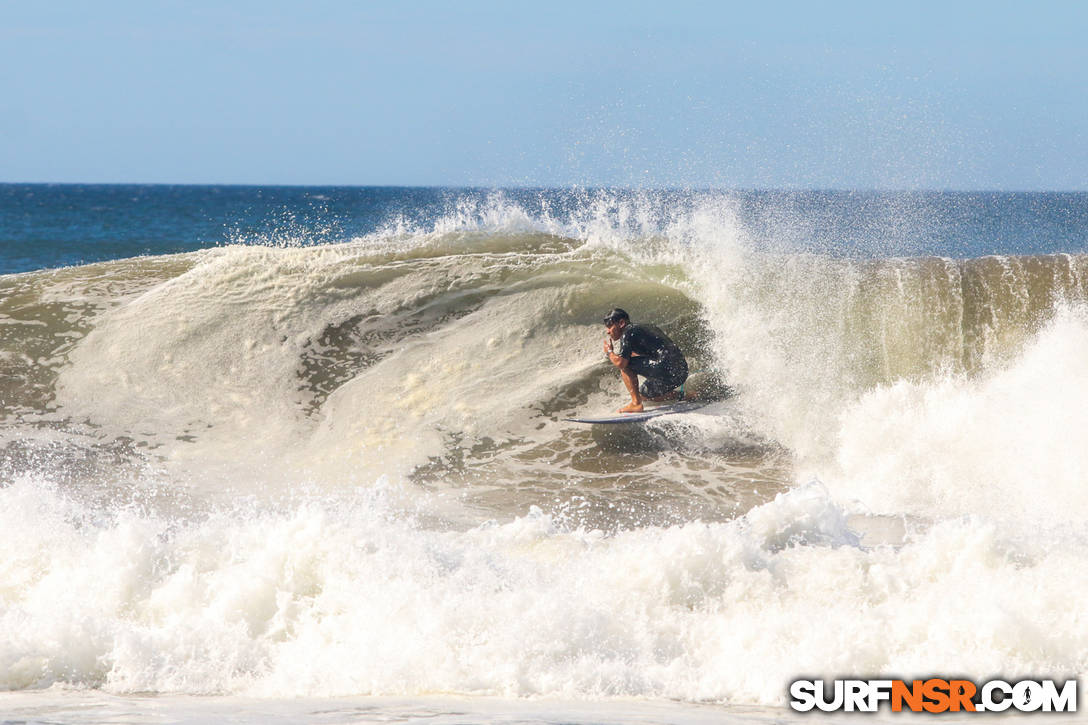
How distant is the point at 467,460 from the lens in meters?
8.09

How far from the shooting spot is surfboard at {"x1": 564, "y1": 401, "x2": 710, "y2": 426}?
8.19 meters

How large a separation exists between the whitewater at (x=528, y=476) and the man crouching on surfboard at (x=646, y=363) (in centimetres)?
36

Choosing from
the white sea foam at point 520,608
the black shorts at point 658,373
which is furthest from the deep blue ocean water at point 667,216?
the white sea foam at point 520,608

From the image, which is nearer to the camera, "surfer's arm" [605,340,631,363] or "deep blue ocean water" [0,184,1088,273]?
"surfer's arm" [605,340,631,363]

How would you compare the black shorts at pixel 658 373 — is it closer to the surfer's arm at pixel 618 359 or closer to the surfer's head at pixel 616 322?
the surfer's arm at pixel 618 359

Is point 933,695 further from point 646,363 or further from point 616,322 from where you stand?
point 616,322

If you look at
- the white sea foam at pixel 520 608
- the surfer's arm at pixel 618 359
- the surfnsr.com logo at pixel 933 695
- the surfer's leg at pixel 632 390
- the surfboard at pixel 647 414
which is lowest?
the surfnsr.com logo at pixel 933 695

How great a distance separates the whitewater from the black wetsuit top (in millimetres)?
406

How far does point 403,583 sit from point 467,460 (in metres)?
3.23

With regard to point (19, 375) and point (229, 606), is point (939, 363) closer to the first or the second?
point (229, 606)

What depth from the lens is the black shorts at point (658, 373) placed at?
330 inches

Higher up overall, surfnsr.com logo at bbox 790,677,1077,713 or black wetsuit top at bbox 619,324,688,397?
black wetsuit top at bbox 619,324,688,397

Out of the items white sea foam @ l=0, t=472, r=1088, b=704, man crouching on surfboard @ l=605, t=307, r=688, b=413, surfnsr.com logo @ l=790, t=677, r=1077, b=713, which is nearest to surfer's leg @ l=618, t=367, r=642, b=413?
man crouching on surfboard @ l=605, t=307, r=688, b=413

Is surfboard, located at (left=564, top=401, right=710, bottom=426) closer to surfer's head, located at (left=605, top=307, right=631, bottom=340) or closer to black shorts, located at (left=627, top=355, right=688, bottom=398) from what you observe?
black shorts, located at (left=627, top=355, right=688, bottom=398)
